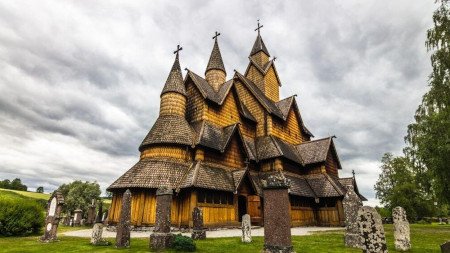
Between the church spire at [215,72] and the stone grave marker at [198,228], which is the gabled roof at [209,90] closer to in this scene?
the church spire at [215,72]

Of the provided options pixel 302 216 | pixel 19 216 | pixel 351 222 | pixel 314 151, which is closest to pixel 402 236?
pixel 351 222

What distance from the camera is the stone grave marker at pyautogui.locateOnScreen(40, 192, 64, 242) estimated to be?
12.0 meters

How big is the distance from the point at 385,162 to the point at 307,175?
95.2 feet

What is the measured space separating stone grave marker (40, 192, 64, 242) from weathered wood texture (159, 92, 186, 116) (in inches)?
431

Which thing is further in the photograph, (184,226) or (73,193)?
(73,193)

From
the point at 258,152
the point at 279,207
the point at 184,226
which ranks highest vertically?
the point at 258,152

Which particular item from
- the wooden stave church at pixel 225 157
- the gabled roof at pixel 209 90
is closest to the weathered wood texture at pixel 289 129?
the wooden stave church at pixel 225 157

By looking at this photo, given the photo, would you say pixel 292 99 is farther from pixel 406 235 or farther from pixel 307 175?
pixel 406 235

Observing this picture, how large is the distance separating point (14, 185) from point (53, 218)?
3737 inches

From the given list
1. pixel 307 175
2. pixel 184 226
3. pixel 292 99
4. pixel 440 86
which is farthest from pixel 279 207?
pixel 292 99

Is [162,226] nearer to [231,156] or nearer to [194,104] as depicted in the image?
[231,156]

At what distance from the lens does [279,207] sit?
7824 mm

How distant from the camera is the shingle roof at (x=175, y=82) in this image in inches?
905

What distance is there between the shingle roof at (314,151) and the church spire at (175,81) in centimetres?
1481
